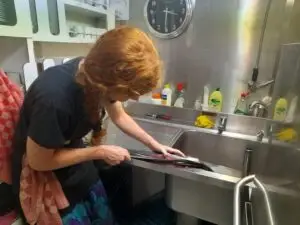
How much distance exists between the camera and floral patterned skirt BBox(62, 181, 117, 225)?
3.44ft

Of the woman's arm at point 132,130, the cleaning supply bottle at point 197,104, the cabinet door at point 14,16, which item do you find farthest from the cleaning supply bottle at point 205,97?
the cabinet door at point 14,16

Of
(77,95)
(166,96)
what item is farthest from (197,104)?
(77,95)

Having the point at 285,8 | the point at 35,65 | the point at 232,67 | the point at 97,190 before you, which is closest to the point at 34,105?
the point at 35,65

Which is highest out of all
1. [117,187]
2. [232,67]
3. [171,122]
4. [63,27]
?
[63,27]

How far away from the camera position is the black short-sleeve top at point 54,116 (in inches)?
29.7

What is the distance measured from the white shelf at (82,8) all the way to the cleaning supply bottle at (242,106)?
1.15m

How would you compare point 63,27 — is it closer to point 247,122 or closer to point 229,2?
point 229,2

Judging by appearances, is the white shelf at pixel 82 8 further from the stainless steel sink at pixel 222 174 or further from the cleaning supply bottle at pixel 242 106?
the cleaning supply bottle at pixel 242 106

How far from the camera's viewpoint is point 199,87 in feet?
6.09

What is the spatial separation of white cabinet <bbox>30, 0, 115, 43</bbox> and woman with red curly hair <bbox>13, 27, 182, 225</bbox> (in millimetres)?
366

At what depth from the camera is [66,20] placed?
4.50 feet

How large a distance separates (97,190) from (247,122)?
1038 millimetres

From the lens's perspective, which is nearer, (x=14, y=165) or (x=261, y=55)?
(x=14, y=165)

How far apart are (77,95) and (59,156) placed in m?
0.23
